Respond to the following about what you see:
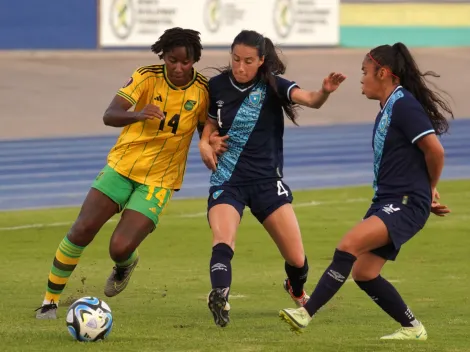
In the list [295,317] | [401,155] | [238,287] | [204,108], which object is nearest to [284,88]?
[204,108]

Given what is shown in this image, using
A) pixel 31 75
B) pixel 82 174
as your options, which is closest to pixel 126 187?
pixel 82 174

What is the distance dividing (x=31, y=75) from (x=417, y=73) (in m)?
23.4

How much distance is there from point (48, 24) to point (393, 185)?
88.1 feet

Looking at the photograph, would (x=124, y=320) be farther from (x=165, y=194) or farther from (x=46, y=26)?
(x=46, y=26)

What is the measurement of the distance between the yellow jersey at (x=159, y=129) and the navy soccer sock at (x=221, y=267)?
38.8 inches

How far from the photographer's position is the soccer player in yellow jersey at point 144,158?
8.56m

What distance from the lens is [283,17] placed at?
3709 centimetres

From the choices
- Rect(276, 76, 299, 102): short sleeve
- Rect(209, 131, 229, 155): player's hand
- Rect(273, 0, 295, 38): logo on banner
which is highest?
Rect(276, 76, 299, 102): short sleeve

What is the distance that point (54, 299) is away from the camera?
8734 millimetres

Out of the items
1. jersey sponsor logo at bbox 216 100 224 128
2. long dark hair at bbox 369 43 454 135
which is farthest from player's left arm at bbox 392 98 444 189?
jersey sponsor logo at bbox 216 100 224 128

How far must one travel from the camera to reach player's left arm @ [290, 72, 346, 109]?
7.96 m

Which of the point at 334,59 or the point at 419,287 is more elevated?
the point at 419,287

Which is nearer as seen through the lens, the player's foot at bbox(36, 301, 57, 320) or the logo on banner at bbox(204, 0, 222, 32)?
the player's foot at bbox(36, 301, 57, 320)

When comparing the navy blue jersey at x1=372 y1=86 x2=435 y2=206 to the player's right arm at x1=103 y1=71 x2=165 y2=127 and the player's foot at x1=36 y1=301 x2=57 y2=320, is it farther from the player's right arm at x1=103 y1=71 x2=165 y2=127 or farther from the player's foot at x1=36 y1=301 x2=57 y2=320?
the player's foot at x1=36 y1=301 x2=57 y2=320
